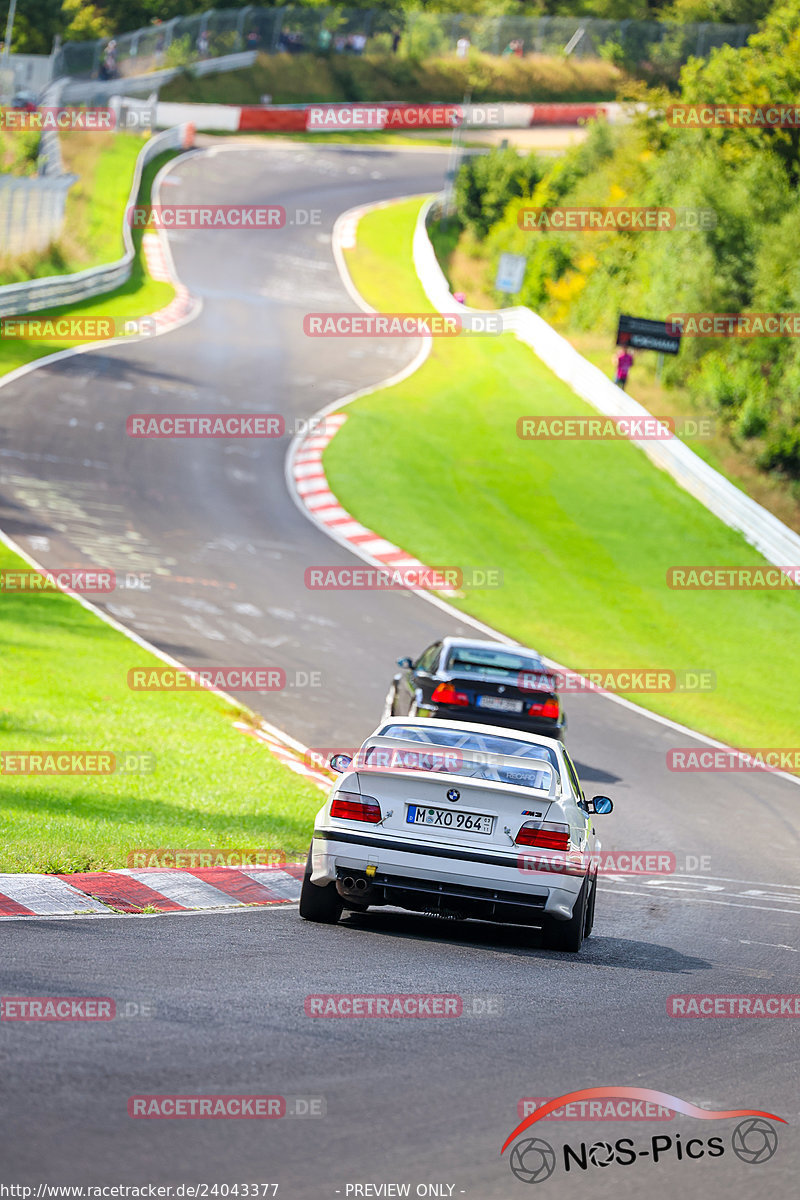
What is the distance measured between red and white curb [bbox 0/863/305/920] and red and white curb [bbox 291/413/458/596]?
1485 centimetres

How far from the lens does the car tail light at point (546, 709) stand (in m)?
15.6

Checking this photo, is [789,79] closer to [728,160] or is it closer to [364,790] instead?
[728,160]

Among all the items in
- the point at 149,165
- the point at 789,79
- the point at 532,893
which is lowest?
the point at 532,893

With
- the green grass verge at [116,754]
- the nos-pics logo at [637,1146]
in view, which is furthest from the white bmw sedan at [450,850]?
the nos-pics logo at [637,1146]

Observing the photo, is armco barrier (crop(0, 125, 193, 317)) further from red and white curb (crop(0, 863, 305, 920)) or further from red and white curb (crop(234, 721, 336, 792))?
red and white curb (crop(0, 863, 305, 920))

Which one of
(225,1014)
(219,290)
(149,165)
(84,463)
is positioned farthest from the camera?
(149,165)

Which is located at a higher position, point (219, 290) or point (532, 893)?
point (219, 290)

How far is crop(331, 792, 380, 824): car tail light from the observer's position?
354 inches

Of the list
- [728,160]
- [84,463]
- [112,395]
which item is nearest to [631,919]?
[84,463]

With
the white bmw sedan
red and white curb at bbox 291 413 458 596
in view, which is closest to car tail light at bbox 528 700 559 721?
the white bmw sedan

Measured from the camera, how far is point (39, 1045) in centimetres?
570

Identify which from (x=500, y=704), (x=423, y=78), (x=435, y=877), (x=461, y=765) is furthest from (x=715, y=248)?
(x=423, y=78)

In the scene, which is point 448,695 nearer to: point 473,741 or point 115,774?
point 115,774

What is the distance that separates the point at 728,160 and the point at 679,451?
57.9 ft
